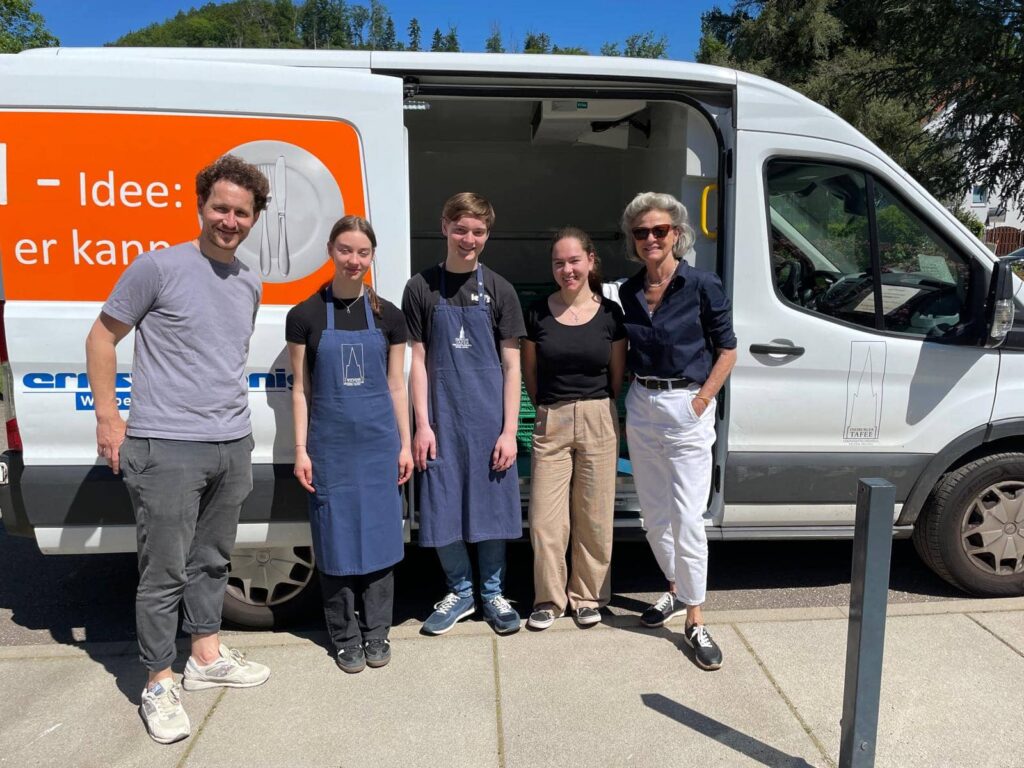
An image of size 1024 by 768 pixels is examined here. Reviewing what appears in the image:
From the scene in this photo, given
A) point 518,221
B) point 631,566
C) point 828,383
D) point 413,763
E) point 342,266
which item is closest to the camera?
point 413,763

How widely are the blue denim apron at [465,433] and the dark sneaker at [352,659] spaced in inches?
19.1

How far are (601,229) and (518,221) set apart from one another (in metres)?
0.65

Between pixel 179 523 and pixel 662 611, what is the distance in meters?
1.95

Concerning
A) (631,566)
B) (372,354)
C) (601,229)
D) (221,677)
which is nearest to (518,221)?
(601,229)

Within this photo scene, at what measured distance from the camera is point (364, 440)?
2811 mm

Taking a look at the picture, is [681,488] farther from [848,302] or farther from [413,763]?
[413,763]

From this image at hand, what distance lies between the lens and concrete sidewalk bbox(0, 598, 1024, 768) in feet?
8.17

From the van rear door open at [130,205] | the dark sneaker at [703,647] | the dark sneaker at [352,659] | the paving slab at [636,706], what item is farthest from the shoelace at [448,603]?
the dark sneaker at [703,647]

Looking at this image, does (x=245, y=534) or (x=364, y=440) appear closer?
(x=364, y=440)

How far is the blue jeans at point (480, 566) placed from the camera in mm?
3209

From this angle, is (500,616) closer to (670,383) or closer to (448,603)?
(448,603)

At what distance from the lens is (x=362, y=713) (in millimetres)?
2697

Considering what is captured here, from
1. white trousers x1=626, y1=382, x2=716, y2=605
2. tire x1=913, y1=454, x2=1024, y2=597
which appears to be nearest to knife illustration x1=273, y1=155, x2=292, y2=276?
white trousers x1=626, y1=382, x2=716, y2=605

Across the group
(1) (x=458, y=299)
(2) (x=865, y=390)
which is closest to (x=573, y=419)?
(1) (x=458, y=299)
